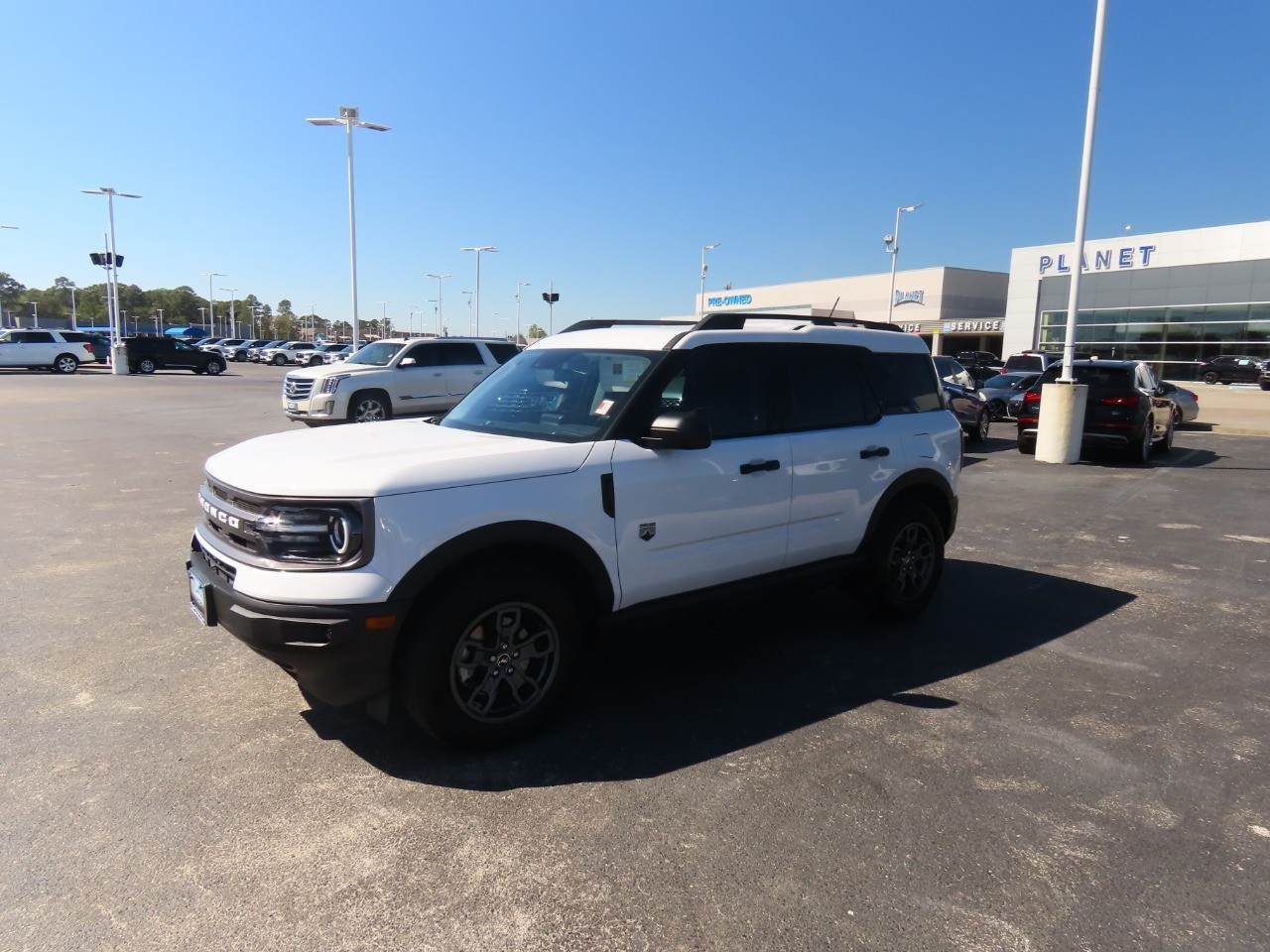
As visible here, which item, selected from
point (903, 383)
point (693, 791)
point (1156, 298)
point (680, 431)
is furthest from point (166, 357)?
point (1156, 298)

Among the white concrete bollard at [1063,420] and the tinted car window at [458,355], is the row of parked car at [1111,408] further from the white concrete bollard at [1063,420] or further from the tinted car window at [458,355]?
the tinted car window at [458,355]

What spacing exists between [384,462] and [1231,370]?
47.4 metres

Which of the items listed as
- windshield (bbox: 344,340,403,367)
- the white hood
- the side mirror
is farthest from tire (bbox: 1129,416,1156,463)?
windshield (bbox: 344,340,403,367)

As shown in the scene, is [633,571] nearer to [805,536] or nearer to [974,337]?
[805,536]

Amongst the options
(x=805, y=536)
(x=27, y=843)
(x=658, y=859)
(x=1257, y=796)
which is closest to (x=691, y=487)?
(x=805, y=536)

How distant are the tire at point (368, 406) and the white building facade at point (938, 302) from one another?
5147cm

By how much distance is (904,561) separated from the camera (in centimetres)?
546

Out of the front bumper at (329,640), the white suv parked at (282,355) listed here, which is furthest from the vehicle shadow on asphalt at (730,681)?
the white suv parked at (282,355)

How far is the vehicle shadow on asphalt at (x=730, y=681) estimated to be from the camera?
3.56 m

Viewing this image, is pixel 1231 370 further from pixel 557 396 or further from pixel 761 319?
pixel 557 396

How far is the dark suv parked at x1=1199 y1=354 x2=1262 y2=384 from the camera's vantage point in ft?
127

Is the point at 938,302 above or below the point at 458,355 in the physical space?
above

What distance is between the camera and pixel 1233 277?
1628 inches

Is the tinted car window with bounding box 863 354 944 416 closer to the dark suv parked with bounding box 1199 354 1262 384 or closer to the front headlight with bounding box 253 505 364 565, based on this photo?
the front headlight with bounding box 253 505 364 565
